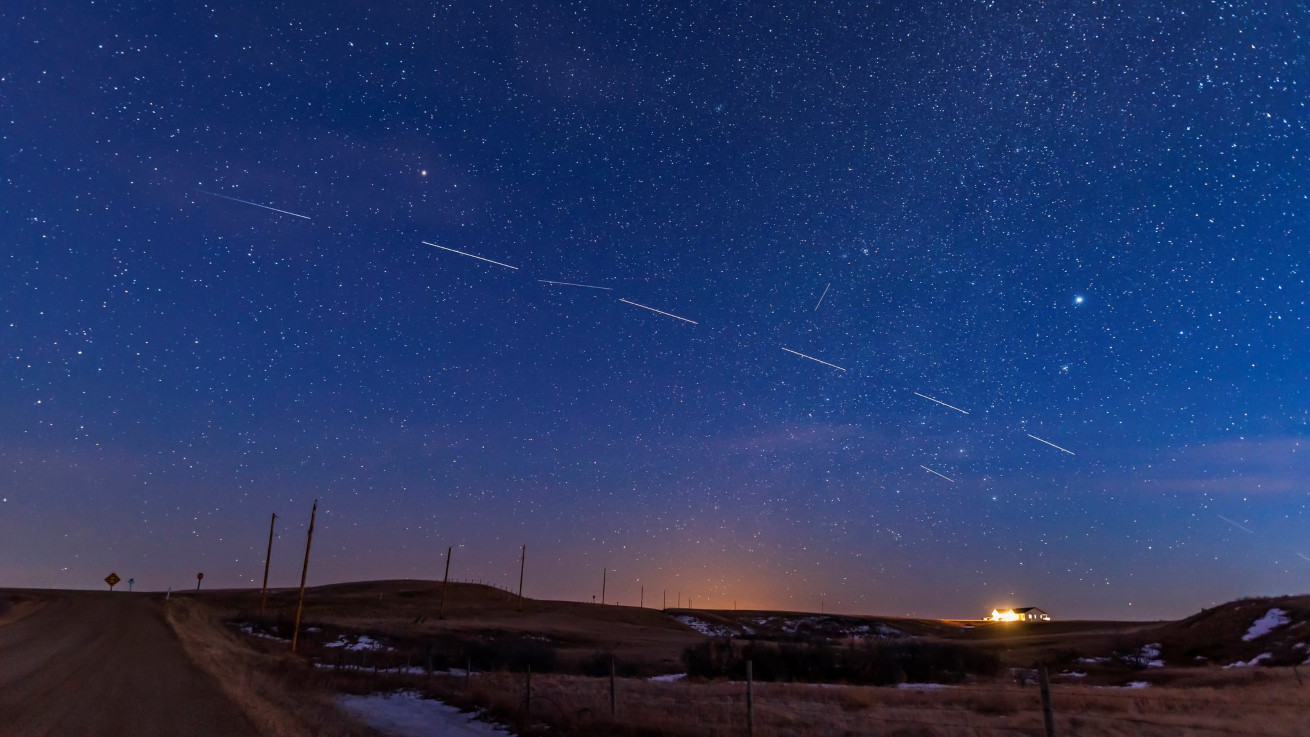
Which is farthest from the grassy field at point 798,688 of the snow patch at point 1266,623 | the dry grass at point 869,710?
the snow patch at point 1266,623

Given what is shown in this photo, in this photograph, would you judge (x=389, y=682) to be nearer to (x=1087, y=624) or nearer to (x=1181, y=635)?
(x=1181, y=635)

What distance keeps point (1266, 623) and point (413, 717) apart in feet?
188

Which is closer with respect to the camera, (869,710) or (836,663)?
(869,710)

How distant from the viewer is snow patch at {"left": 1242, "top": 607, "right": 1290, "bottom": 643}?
4886cm

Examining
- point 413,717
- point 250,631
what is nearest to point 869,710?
point 413,717

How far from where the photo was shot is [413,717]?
1925cm

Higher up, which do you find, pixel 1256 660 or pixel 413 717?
pixel 413 717

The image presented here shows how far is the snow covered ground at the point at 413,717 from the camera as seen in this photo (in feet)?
55.4

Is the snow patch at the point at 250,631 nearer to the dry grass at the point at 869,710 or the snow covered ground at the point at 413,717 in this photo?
the dry grass at the point at 869,710

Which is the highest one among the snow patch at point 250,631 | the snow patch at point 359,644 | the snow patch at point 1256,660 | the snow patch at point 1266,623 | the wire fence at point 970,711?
the snow patch at point 1266,623

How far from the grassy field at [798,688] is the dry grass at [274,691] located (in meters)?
0.14

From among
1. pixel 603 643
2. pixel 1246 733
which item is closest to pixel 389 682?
pixel 1246 733

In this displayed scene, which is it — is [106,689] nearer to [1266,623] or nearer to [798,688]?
[798,688]

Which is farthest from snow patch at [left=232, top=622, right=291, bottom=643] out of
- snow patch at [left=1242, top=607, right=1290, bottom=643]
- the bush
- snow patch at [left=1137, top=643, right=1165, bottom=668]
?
snow patch at [left=1242, top=607, right=1290, bottom=643]
